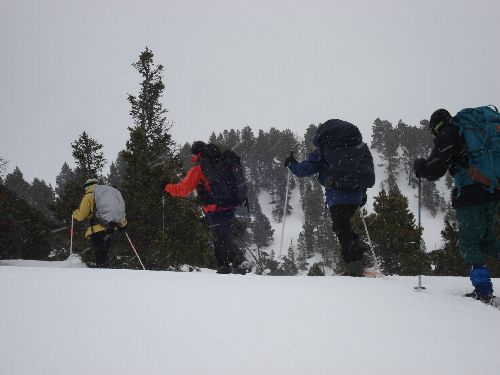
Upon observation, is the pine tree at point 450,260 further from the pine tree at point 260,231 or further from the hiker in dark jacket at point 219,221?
the pine tree at point 260,231

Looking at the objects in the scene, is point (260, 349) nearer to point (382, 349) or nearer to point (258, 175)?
point (382, 349)

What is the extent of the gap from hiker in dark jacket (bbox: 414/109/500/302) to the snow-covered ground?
0.72 metres

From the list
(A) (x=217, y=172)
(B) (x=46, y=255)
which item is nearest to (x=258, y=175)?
(B) (x=46, y=255)

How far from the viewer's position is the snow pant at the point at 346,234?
370 cm

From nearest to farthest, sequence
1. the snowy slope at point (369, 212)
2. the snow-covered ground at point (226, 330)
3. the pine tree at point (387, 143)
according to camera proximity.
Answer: the snow-covered ground at point (226, 330)
the snowy slope at point (369, 212)
the pine tree at point (387, 143)

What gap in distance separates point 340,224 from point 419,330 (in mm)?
2011

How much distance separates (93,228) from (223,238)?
2.50 metres

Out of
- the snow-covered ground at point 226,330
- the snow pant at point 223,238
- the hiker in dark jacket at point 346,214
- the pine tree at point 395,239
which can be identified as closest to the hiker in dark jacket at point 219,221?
the snow pant at point 223,238

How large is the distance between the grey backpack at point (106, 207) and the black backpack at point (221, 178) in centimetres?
193

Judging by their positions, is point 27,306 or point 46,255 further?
point 46,255

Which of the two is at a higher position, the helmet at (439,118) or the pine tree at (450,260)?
the helmet at (439,118)

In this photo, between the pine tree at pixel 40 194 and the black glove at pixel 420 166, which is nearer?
the black glove at pixel 420 166

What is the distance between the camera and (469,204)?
3049mm

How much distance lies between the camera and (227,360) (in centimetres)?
137
